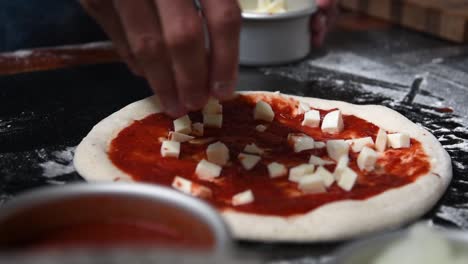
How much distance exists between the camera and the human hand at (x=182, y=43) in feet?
4.52

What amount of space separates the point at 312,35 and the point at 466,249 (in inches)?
70.0

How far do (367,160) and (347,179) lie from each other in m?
0.13

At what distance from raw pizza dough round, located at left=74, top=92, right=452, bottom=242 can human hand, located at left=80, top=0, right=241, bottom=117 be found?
28 centimetres

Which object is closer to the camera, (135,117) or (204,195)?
A: (204,195)

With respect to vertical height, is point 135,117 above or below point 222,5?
below

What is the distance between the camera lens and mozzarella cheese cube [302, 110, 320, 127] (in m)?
1.90

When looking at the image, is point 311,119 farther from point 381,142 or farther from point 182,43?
point 182,43

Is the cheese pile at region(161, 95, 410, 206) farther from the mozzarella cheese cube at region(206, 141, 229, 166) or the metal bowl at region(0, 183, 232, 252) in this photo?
the metal bowl at region(0, 183, 232, 252)

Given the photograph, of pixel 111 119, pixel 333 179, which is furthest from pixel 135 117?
pixel 333 179

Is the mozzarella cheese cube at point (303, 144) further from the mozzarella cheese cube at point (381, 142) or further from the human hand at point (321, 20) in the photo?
the human hand at point (321, 20)

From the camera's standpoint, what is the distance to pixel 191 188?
4.78ft

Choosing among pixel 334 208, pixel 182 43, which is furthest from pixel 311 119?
pixel 182 43

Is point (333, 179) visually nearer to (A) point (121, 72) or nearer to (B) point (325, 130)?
(B) point (325, 130)

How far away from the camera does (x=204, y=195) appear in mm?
1450
